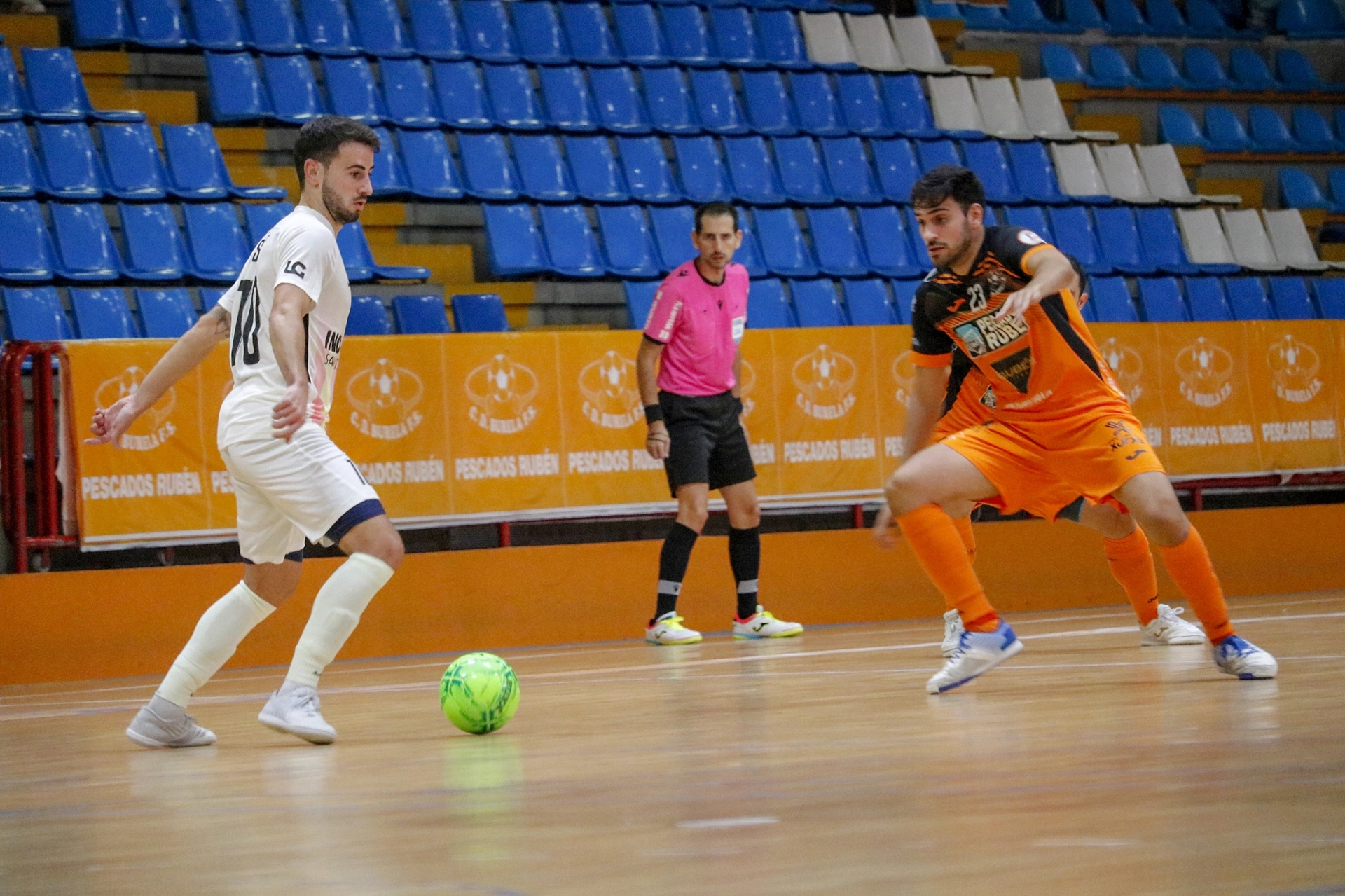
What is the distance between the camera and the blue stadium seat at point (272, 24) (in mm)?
11820

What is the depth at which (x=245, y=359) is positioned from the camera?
4.66 m

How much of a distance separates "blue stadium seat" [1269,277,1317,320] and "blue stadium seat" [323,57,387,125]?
7.53 m

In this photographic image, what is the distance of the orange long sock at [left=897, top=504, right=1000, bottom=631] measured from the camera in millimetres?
5020

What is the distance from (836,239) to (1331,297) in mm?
4543

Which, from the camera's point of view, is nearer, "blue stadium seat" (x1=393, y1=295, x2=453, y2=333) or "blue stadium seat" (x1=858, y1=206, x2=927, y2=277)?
"blue stadium seat" (x1=393, y1=295, x2=453, y2=333)

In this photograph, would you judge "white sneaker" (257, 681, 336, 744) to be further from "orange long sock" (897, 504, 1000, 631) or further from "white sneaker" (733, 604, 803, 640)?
"white sneaker" (733, 604, 803, 640)

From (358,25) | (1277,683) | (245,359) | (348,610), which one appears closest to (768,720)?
(348,610)

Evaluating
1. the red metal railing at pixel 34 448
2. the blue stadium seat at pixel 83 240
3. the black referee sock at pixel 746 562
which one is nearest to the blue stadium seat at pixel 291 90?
the blue stadium seat at pixel 83 240

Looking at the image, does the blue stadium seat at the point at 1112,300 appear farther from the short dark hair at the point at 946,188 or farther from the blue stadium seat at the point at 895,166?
the short dark hair at the point at 946,188

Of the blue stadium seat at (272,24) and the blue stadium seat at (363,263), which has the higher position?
Answer: the blue stadium seat at (272,24)

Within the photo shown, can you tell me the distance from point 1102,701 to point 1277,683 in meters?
0.64

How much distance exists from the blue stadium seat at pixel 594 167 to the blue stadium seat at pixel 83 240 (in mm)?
3525

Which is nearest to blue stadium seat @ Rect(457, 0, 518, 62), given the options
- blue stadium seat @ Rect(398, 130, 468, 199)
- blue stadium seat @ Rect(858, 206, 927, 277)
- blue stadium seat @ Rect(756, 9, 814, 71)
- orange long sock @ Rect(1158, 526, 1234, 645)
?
blue stadium seat @ Rect(398, 130, 468, 199)

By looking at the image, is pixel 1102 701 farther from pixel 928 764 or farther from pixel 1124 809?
pixel 1124 809
